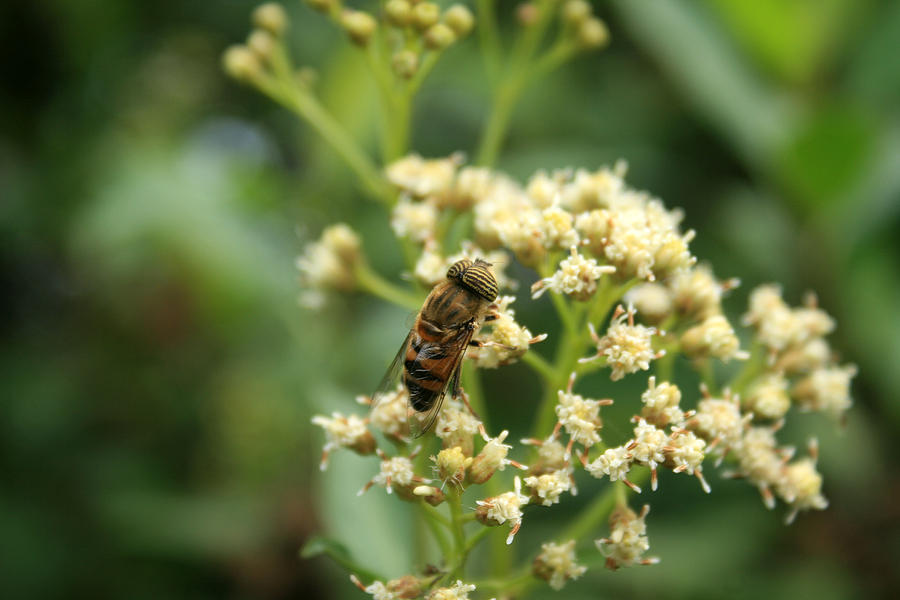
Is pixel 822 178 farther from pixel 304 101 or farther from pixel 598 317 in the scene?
pixel 304 101

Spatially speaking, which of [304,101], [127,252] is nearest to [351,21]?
[304,101]

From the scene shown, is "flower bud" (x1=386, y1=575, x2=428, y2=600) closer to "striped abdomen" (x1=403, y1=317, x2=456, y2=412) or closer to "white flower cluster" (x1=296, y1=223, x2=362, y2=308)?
"striped abdomen" (x1=403, y1=317, x2=456, y2=412)

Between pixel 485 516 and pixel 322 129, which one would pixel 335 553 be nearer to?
pixel 485 516

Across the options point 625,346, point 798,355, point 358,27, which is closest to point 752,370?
point 798,355

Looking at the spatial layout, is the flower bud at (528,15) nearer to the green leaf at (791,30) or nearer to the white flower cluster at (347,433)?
the green leaf at (791,30)

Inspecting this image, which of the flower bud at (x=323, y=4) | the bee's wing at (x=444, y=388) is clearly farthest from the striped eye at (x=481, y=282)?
the flower bud at (x=323, y=4)

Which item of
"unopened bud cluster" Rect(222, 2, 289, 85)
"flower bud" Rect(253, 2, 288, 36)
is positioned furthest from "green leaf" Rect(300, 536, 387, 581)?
"flower bud" Rect(253, 2, 288, 36)
